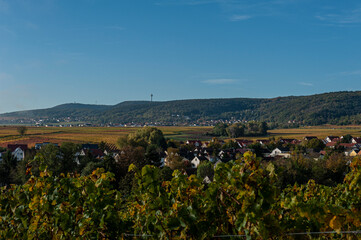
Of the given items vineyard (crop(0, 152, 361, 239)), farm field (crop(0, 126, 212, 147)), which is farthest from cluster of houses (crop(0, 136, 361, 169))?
vineyard (crop(0, 152, 361, 239))

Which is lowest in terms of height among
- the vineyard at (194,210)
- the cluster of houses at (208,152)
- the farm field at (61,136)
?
the cluster of houses at (208,152)

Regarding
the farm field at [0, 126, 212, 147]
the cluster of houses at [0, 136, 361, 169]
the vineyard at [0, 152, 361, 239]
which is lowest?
the cluster of houses at [0, 136, 361, 169]

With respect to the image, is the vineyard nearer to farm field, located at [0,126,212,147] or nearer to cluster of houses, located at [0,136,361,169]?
cluster of houses, located at [0,136,361,169]

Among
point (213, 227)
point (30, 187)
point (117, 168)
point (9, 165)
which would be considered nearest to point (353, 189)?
point (213, 227)

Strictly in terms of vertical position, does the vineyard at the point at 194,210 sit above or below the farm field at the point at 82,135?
above

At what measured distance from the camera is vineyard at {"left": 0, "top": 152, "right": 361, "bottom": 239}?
11.9ft

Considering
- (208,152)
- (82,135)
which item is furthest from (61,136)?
(208,152)

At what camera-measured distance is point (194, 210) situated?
158 inches

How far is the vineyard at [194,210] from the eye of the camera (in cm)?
363

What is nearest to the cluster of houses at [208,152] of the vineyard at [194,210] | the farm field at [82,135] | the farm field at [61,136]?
the farm field at [61,136]

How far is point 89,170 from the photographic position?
114ft

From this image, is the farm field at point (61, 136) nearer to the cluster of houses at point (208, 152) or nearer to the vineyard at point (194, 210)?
the cluster of houses at point (208, 152)

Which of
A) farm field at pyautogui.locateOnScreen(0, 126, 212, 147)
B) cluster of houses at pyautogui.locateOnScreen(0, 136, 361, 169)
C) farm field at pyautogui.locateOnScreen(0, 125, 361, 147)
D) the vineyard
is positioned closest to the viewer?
the vineyard

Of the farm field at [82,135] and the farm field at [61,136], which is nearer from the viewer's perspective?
the farm field at [61,136]
